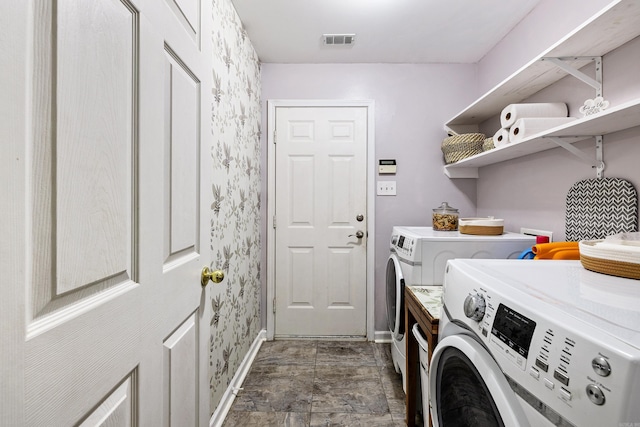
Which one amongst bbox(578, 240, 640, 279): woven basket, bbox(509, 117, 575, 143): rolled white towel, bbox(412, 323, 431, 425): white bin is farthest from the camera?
bbox(509, 117, 575, 143): rolled white towel

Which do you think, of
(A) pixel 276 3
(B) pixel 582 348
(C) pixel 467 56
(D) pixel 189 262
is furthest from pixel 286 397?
(C) pixel 467 56

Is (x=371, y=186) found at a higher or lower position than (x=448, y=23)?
lower

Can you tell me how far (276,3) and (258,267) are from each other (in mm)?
1886

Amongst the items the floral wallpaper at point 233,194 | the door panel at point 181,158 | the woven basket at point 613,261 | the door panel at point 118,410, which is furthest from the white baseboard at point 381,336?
the door panel at point 118,410

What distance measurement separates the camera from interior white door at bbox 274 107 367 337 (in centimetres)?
260

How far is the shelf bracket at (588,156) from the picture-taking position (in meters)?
1.38

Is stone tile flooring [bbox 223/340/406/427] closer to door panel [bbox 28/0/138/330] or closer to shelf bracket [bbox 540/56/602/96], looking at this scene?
door panel [bbox 28/0/138/330]

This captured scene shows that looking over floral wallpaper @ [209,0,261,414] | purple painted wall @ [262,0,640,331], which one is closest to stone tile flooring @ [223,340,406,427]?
floral wallpaper @ [209,0,261,414]

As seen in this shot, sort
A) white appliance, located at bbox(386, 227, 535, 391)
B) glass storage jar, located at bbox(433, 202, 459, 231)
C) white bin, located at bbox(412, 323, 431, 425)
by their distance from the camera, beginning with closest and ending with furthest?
1. white bin, located at bbox(412, 323, 431, 425)
2. white appliance, located at bbox(386, 227, 535, 391)
3. glass storage jar, located at bbox(433, 202, 459, 231)

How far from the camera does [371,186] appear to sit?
258 centimetres

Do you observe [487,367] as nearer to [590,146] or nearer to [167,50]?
[167,50]

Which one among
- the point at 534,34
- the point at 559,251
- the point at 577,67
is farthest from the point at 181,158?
the point at 534,34

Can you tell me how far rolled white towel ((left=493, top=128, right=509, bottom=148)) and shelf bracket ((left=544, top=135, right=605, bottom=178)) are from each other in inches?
10.7

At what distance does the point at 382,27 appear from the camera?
2.07m
